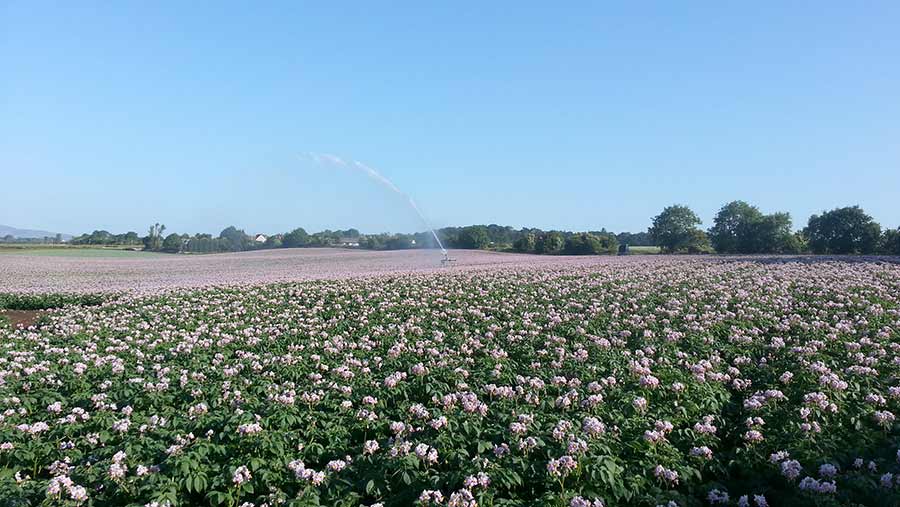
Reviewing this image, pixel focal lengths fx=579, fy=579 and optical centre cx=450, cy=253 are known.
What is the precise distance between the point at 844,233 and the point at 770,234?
340 inches

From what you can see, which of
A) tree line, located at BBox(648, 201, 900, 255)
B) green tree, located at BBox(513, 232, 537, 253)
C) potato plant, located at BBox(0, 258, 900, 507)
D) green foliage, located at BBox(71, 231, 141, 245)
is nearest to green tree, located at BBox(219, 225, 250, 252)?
green foliage, located at BBox(71, 231, 141, 245)

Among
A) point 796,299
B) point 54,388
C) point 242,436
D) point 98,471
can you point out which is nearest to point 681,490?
point 242,436

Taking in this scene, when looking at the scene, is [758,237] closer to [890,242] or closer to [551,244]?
[890,242]

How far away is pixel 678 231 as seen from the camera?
9412 cm

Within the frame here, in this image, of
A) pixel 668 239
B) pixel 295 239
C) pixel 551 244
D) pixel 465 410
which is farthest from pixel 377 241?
pixel 465 410

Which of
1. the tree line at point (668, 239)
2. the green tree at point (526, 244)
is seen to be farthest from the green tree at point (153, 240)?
the green tree at point (526, 244)

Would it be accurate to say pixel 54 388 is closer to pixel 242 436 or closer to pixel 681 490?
pixel 242 436

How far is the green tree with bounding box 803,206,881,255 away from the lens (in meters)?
66.6

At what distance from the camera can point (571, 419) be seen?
7.39 m

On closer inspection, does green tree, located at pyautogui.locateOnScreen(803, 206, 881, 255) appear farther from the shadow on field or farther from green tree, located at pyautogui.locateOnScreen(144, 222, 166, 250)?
green tree, located at pyautogui.locateOnScreen(144, 222, 166, 250)

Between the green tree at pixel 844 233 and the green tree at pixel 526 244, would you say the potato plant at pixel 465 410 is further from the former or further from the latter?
the green tree at pixel 526 244

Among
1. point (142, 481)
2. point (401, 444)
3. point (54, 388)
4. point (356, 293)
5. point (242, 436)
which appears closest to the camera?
point (142, 481)

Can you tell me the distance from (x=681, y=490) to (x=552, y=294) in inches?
589

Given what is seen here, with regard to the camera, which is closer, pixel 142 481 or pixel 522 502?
pixel 522 502
